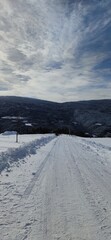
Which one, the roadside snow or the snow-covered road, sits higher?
the snow-covered road

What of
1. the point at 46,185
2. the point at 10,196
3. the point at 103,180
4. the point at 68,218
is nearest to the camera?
the point at 68,218

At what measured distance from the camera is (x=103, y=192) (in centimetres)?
791

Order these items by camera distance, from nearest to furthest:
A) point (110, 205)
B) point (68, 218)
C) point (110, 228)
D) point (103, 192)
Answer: point (110, 228) → point (68, 218) → point (110, 205) → point (103, 192)

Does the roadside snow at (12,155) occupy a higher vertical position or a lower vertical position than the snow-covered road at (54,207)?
lower

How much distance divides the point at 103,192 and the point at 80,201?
48.7 inches

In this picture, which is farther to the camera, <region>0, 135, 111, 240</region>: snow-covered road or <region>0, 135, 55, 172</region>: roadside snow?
<region>0, 135, 55, 172</region>: roadside snow

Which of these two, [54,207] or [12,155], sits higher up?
[54,207]

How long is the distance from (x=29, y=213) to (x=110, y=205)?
2057 mm

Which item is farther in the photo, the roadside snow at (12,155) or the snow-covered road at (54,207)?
the roadside snow at (12,155)

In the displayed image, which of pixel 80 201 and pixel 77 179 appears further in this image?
pixel 77 179

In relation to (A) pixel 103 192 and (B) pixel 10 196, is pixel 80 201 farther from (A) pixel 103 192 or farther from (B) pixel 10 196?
(B) pixel 10 196

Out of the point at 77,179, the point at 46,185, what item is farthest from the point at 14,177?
the point at 77,179

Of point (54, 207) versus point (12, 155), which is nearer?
point (54, 207)

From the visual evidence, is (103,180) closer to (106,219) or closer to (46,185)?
(46,185)
